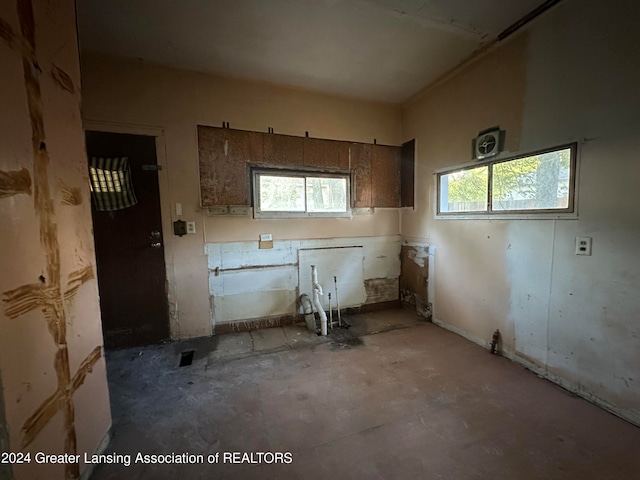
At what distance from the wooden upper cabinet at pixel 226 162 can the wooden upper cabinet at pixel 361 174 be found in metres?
1.21

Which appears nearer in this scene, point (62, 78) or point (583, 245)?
point (62, 78)

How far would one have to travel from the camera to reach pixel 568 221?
1.91 metres

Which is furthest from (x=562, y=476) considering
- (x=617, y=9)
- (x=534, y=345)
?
(x=617, y=9)

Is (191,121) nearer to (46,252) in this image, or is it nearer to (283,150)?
(283,150)

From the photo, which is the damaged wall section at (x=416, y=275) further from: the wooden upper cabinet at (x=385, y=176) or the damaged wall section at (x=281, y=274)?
the wooden upper cabinet at (x=385, y=176)

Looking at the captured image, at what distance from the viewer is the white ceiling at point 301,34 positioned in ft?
6.35

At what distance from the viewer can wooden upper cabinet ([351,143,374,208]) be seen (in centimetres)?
342

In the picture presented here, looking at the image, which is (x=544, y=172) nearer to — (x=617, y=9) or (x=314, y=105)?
(x=617, y=9)

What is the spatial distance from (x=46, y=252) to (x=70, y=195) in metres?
0.37

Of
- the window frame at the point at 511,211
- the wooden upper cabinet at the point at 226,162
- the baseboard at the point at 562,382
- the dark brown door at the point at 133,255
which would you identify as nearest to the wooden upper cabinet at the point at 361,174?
the window frame at the point at 511,211

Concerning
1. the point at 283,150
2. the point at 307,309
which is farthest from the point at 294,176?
the point at 307,309

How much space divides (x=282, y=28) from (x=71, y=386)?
9.06ft

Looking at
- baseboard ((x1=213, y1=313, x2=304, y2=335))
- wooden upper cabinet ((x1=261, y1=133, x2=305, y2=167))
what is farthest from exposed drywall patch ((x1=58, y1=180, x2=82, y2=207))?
baseboard ((x1=213, y1=313, x2=304, y2=335))

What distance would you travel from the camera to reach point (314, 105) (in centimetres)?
318
